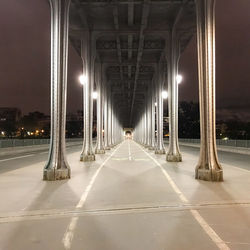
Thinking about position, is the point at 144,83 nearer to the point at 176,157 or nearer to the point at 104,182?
the point at 176,157

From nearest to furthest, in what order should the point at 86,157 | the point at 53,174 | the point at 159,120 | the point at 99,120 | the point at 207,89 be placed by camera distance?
the point at 53,174
the point at 207,89
the point at 86,157
the point at 99,120
the point at 159,120

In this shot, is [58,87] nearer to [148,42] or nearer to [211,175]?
[211,175]

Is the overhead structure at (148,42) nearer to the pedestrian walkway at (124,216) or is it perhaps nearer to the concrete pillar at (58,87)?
the concrete pillar at (58,87)

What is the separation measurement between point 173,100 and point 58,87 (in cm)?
1126

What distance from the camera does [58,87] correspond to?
467 inches

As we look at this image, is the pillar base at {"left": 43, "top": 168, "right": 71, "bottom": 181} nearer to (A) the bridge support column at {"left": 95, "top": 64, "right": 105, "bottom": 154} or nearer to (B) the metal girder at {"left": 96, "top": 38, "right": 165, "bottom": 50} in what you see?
(A) the bridge support column at {"left": 95, "top": 64, "right": 105, "bottom": 154}

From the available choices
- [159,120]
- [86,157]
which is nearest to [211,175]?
[86,157]

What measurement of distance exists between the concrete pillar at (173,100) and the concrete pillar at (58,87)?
32.6 feet

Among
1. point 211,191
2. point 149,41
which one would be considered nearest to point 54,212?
point 211,191

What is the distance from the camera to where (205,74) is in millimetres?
11602

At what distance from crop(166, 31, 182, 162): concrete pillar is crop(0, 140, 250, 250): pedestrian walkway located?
9640 mm

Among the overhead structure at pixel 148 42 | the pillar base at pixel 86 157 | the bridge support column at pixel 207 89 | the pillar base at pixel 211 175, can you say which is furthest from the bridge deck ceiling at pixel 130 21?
the pillar base at pixel 211 175

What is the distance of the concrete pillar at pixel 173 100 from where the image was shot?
19906 millimetres

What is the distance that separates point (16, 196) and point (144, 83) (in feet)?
137
